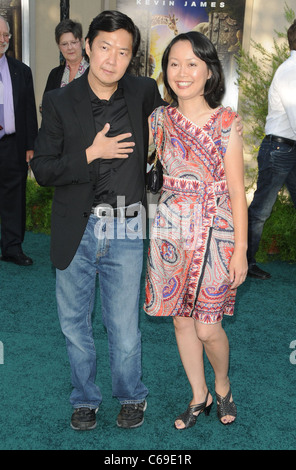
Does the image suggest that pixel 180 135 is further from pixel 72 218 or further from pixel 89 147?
pixel 72 218

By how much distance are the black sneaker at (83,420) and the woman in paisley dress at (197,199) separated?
0.67 metres

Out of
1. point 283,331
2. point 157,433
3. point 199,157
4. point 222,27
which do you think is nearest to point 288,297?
point 283,331

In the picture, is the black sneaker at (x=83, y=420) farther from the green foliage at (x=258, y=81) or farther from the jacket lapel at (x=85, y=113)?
the green foliage at (x=258, y=81)

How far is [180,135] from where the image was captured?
286cm

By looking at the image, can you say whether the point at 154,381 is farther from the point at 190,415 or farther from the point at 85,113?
the point at 85,113

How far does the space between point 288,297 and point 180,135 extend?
117 inches

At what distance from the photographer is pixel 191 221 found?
289 centimetres

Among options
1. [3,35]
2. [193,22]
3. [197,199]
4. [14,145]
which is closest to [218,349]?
[197,199]

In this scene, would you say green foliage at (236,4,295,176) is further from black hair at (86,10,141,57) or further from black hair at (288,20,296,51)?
black hair at (86,10,141,57)

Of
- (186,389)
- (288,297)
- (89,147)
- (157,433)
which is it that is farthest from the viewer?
(288,297)

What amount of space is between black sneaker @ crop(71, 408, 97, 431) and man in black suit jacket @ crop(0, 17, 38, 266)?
3.04 meters

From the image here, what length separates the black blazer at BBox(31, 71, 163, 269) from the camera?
2.74m

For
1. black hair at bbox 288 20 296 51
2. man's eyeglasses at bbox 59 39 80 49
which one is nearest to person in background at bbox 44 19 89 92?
man's eyeglasses at bbox 59 39 80 49
